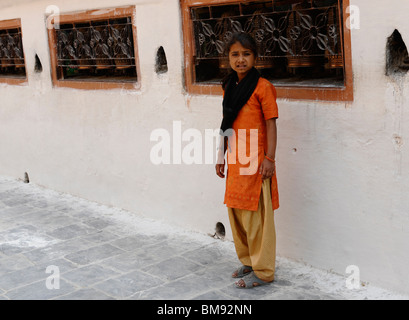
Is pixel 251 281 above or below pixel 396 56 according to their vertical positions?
below

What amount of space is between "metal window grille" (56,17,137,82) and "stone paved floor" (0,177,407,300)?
1525 millimetres

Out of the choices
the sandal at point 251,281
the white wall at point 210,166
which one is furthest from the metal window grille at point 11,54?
the sandal at point 251,281

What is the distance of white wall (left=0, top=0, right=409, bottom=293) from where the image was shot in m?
3.67

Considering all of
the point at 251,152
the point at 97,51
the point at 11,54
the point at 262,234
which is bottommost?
the point at 262,234

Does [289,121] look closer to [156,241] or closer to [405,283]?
[405,283]

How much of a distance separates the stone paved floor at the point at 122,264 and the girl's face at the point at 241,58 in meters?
1.51

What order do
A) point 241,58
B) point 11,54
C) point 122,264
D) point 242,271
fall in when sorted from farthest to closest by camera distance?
point 11,54 → point 122,264 → point 242,271 → point 241,58

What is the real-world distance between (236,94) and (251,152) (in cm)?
40

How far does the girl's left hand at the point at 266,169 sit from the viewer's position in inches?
152

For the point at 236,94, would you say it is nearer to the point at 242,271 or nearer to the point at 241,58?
the point at 241,58

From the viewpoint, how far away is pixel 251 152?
3.93 meters

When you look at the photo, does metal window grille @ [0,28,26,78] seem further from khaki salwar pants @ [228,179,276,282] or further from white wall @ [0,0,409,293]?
khaki salwar pants @ [228,179,276,282]

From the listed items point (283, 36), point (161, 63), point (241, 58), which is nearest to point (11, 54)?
point (161, 63)
